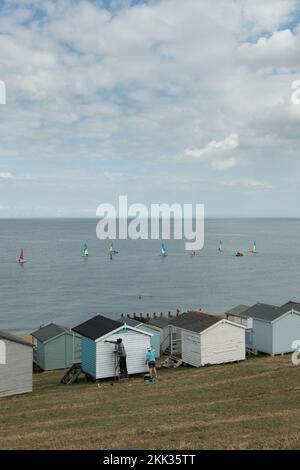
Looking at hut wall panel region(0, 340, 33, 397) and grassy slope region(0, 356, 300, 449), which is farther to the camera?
hut wall panel region(0, 340, 33, 397)

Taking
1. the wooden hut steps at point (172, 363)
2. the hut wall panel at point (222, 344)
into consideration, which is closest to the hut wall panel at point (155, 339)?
the wooden hut steps at point (172, 363)

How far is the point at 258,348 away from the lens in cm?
3375

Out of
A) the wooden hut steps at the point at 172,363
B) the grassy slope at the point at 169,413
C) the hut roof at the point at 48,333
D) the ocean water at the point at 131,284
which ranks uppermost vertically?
the grassy slope at the point at 169,413

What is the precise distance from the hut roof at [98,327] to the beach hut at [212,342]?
536cm

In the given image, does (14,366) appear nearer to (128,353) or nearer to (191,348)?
(128,353)

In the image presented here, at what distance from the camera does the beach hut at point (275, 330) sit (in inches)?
1286

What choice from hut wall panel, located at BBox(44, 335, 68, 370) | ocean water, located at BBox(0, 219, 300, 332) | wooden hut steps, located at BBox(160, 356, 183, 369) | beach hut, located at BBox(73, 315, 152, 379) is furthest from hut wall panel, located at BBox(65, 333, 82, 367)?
ocean water, located at BBox(0, 219, 300, 332)

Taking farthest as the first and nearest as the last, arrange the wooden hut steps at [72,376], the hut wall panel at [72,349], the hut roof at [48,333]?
the hut wall panel at [72,349] → the hut roof at [48,333] → the wooden hut steps at [72,376]

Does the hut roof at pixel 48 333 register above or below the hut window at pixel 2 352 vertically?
below

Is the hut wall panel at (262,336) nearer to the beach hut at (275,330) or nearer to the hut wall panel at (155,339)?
the beach hut at (275,330)

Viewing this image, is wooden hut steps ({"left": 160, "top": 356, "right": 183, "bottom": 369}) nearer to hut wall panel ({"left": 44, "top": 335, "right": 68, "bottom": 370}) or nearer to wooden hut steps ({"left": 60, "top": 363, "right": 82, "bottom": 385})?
wooden hut steps ({"left": 60, "top": 363, "right": 82, "bottom": 385})

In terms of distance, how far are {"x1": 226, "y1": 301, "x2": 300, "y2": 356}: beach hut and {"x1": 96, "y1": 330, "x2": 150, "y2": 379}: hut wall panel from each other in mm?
10075

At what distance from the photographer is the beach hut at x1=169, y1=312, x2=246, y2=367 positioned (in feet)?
96.1
